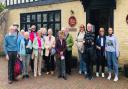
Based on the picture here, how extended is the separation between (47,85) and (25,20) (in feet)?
26.6

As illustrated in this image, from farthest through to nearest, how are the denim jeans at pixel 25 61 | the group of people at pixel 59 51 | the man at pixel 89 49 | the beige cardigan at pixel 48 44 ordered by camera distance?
the beige cardigan at pixel 48 44, the denim jeans at pixel 25 61, the man at pixel 89 49, the group of people at pixel 59 51

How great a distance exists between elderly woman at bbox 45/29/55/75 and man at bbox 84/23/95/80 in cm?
137

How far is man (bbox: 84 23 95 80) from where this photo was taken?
468 inches

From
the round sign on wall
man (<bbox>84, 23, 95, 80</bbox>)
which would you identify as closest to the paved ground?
man (<bbox>84, 23, 95, 80</bbox>)

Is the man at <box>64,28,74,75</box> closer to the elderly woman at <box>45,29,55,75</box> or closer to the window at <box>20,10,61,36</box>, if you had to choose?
the elderly woman at <box>45,29,55,75</box>

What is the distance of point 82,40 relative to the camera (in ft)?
A: 40.9

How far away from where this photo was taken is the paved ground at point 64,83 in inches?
424

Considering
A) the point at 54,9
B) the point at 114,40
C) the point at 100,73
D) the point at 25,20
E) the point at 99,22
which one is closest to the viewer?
the point at 114,40

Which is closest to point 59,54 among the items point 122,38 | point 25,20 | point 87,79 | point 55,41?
point 55,41

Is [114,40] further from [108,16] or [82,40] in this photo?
[108,16]

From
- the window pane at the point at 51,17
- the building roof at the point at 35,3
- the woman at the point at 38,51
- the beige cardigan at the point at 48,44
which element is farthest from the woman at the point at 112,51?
the window pane at the point at 51,17

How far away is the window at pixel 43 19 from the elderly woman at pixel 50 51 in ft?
12.7

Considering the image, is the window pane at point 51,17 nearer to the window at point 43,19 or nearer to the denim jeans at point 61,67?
the window at point 43,19

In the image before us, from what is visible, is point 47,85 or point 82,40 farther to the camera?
point 82,40
